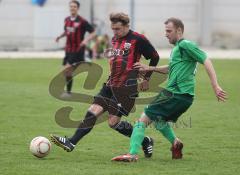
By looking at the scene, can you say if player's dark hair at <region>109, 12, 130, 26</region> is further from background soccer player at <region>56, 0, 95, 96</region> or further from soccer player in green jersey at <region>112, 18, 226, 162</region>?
background soccer player at <region>56, 0, 95, 96</region>

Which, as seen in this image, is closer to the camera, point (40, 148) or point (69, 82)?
point (40, 148)

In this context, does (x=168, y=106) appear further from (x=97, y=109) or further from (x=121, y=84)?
(x=97, y=109)

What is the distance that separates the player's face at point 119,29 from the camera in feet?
33.9

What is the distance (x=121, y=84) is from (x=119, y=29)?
0.78 meters

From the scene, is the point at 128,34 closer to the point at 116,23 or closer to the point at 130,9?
the point at 116,23

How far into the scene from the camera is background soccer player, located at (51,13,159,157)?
1045 cm

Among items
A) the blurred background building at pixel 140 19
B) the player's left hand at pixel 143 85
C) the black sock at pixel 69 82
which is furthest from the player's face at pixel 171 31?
the blurred background building at pixel 140 19

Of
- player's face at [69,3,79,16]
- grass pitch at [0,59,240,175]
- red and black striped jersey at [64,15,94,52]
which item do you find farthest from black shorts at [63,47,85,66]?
grass pitch at [0,59,240,175]

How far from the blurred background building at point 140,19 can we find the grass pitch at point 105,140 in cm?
2415

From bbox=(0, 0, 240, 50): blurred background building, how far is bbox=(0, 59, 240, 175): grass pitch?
79.2 ft

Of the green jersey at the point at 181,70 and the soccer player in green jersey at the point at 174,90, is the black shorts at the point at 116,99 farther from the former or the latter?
the green jersey at the point at 181,70

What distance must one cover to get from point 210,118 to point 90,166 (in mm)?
6144

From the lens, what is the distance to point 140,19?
49938 millimetres

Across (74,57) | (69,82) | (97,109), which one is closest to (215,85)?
(97,109)
